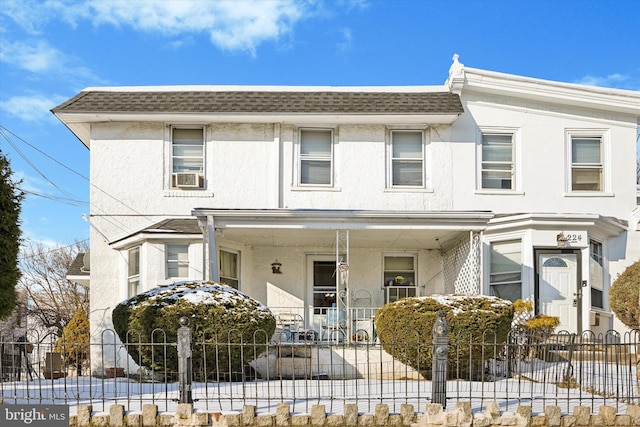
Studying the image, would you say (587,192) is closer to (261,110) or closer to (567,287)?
(567,287)

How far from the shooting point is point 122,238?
16.5m

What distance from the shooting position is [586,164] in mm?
17750

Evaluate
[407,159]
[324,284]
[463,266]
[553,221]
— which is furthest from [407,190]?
[553,221]

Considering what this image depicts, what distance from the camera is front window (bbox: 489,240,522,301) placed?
54.0 feet

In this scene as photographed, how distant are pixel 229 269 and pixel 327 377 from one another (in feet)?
14.6

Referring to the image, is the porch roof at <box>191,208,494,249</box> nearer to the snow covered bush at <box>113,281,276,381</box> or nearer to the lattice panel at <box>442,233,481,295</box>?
the lattice panel at <box>442,233,481,295</box>

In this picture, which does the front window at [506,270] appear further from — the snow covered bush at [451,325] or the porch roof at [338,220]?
the snow covered bush at [451,325]

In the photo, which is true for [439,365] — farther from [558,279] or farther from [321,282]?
[321,282]

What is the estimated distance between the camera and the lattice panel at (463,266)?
15281 millimetres

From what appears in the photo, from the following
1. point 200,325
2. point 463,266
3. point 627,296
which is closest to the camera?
point 200,325

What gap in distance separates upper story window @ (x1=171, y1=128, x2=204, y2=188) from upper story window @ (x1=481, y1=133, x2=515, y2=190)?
670cm

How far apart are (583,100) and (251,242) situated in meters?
8.47

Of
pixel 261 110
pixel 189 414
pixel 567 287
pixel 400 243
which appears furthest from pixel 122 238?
pixel 567 287

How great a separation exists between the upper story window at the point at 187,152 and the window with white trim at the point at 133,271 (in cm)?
183
